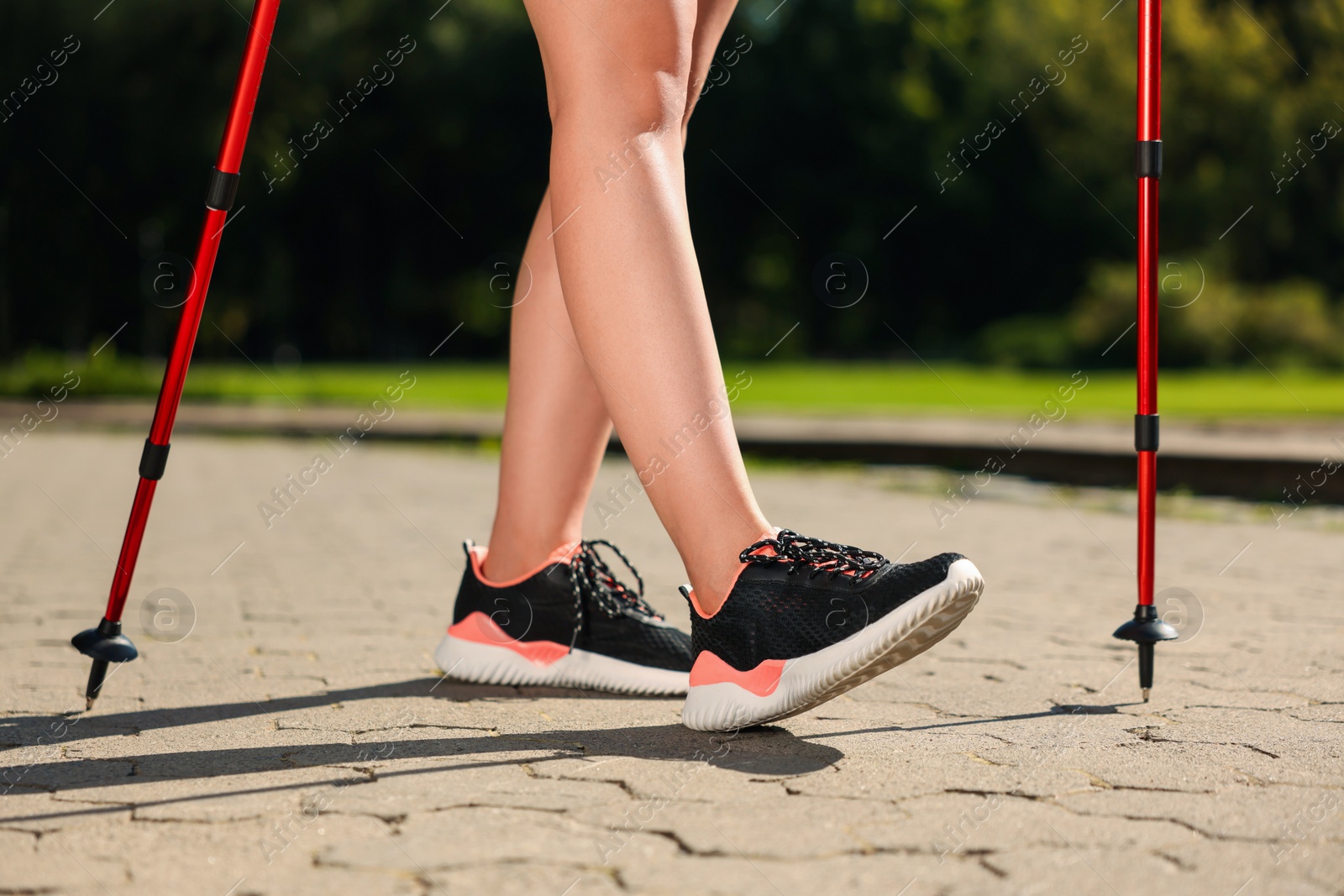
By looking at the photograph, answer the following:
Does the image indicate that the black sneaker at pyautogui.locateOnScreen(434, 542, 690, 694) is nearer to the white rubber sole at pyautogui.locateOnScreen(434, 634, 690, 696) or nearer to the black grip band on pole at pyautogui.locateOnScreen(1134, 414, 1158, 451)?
the white rubber sole at pyautogui.locateOnScreen(434, 634, 690, 696)

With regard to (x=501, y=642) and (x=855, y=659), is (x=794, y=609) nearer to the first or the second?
(x=855, y=659)

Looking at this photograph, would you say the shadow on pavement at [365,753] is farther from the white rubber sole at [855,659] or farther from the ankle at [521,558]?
the ankle at [521,558]

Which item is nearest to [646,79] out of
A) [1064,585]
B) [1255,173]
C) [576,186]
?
[576,186]

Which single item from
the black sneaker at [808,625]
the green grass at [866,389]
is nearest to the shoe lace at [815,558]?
the black sneaker at [808,625]

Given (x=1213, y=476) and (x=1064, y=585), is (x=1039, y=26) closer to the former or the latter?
(x=1213, y=476)

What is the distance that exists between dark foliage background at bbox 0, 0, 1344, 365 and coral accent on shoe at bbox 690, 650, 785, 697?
24.7 m

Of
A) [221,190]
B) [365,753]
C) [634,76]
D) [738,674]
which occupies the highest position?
[634,76]

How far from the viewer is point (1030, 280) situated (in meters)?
43.4

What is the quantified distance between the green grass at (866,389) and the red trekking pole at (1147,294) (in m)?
11.6

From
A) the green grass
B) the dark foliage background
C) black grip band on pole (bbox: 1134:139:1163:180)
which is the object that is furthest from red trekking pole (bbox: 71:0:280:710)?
the dark foliage background

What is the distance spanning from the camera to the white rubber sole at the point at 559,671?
8.30 ft

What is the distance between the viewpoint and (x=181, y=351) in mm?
2436

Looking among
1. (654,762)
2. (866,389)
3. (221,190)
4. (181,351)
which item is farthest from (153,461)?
(866,389)

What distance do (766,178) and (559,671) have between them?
4082 cm
